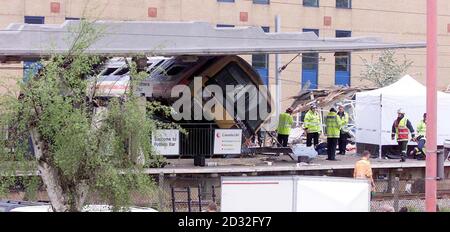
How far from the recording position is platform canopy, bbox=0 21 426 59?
77.2 feet

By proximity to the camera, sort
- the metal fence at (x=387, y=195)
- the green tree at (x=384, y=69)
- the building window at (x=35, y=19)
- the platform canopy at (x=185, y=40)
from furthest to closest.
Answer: the green tree at (x=384, y=69), the building window at (x=35, y=19), the platform canopy at (x=185, y=40), the metal fence at (x=387, y=195)

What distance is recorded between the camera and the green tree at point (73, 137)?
10.5 meters

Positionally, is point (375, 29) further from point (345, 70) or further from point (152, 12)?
point (152, 12)

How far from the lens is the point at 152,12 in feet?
171

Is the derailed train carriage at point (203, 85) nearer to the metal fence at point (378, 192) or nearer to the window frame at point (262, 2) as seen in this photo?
the metal fence at point (378, 192)

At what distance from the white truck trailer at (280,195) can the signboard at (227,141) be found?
1490 cm

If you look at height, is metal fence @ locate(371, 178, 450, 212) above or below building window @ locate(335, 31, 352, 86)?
below

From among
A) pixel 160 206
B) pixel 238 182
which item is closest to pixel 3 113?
pixel 238 182

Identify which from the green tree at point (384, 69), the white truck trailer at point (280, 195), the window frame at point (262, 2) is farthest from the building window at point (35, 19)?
the white truck trailer at point (280, 195)

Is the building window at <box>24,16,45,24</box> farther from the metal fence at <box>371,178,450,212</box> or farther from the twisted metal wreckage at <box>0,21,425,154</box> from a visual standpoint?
the metal fence at <box>371,178,450,212</box>

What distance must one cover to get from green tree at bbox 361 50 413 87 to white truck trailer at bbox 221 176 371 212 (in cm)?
4227

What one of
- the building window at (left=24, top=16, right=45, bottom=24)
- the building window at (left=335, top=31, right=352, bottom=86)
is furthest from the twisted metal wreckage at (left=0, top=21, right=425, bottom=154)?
the building window at (left=335, top=31, right=352, bottom=86)

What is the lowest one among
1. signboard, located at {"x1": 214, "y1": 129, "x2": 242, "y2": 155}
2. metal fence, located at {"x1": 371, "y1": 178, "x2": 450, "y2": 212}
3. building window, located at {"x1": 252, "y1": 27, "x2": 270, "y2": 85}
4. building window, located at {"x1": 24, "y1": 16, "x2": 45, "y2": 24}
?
metal fence, located at {"x1": 371, "y1": 178, "x2": 450, "y2": 212}

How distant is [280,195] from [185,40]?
14.7m
